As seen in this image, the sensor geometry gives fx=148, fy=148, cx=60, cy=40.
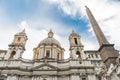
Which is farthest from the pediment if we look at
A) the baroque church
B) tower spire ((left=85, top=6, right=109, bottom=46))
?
tower spire ((left=85, top=6, right=109, bottom=46))

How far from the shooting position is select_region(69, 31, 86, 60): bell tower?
31798 millimetres

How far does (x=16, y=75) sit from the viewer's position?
1083 inches

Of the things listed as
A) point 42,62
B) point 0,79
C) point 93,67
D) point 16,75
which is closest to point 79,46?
point 93,67

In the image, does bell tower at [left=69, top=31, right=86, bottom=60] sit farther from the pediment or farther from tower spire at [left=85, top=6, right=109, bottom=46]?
tower spire at [left=85, top=6, right=109, bottom=46]

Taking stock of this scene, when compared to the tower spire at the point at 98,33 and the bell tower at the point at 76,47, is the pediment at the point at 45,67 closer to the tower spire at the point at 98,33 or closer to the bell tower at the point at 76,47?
the bell tower at the point at 76,47

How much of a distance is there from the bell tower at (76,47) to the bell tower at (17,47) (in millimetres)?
11003

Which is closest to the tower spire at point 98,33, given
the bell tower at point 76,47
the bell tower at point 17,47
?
the bell tower at point 76,47

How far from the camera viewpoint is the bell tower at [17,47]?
1237 inches

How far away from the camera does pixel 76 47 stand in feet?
109

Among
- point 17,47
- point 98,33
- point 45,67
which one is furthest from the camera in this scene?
point 17,47

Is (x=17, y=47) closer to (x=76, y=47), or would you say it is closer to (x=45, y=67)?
(x=45, y=67)

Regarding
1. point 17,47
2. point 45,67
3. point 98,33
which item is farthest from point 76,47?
point 98,33

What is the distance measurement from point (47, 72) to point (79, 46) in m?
9.76

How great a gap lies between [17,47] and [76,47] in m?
13.1
